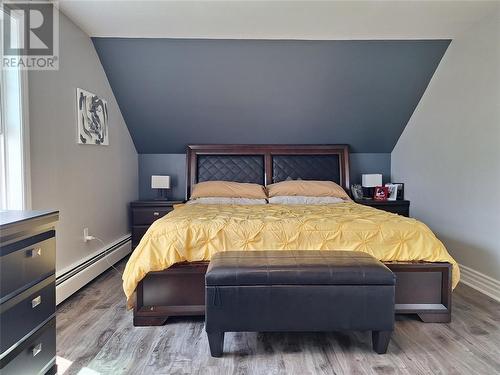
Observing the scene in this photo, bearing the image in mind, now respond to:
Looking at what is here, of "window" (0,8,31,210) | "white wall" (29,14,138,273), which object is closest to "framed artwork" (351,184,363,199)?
"white wall" (29,14,138,273)

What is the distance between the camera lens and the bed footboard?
8.02 feet

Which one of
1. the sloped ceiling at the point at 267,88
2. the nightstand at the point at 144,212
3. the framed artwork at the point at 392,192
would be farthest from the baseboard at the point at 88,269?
the framed artwork at the point at 392,192

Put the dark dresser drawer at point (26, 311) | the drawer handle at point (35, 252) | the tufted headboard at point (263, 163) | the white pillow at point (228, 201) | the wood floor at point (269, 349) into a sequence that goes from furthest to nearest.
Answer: the tufted headboard at point (263, 163)
the white pillow at point (228, 201)
the wood floor at point (269, 349)
the drawer handle at point (35, 252)
the dark dresser drawer at point (26, 311)

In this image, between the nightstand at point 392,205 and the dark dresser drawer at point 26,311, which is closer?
the dark dresser drawer at point 26,311

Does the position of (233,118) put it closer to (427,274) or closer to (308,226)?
(308,226)

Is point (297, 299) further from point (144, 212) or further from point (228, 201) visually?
point (144, 212)

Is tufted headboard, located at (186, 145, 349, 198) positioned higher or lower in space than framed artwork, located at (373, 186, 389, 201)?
higher

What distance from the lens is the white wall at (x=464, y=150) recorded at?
306 cm

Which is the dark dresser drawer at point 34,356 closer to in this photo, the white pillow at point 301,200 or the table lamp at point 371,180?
the white pillow at point 301,200

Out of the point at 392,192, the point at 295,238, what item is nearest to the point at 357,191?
the point at 392,192

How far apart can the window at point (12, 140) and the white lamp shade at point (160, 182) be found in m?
2.27

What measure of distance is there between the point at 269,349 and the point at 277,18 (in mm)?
2640

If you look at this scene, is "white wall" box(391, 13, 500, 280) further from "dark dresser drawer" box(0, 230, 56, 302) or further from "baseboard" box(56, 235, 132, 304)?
"baseboard" box(56, 235, 132, 304)

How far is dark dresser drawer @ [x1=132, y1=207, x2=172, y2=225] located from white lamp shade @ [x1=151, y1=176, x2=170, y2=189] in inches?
13.4
